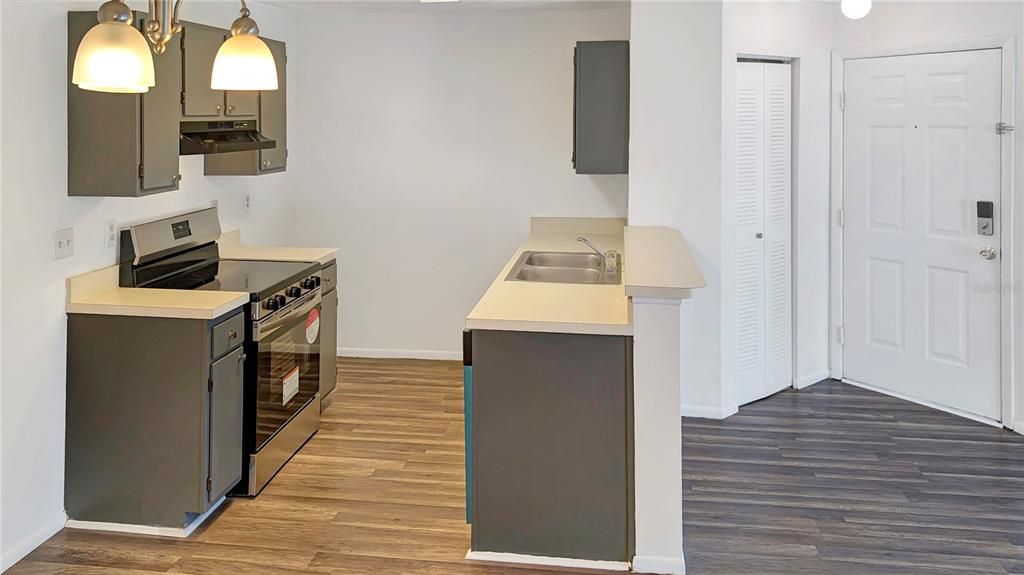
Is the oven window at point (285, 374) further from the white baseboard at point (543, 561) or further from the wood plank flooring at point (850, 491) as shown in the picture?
the wood plank flooring at point (850, 491)

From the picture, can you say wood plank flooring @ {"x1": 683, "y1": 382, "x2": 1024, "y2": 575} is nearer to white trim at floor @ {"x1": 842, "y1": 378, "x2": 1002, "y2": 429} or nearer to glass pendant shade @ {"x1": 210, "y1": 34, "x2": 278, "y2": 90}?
white trim at floor @ {"x1": 842, "y1": 378, "x2": 1002, "y2": 429}

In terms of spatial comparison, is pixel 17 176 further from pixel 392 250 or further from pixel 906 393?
pixel 906 393

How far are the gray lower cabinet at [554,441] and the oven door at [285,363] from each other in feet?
3.60

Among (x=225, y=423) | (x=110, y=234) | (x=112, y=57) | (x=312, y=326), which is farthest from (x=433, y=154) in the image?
(x=112, y=57)

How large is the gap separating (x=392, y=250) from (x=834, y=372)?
2948mm

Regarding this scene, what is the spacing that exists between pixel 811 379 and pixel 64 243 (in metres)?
4.12

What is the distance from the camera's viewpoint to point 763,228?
16.6ft

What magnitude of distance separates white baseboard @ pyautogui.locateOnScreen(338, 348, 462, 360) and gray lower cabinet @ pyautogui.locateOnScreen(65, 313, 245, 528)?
2.74 m

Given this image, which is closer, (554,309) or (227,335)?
(554,309)

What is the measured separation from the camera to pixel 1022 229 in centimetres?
450

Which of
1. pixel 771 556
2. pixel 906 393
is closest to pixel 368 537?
pixel 771 556

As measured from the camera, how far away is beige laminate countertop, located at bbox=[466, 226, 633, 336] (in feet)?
10.0

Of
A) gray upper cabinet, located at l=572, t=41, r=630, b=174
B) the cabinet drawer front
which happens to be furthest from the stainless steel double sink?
the cabinet drawer front

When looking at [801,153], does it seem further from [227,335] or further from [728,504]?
[227,335]
